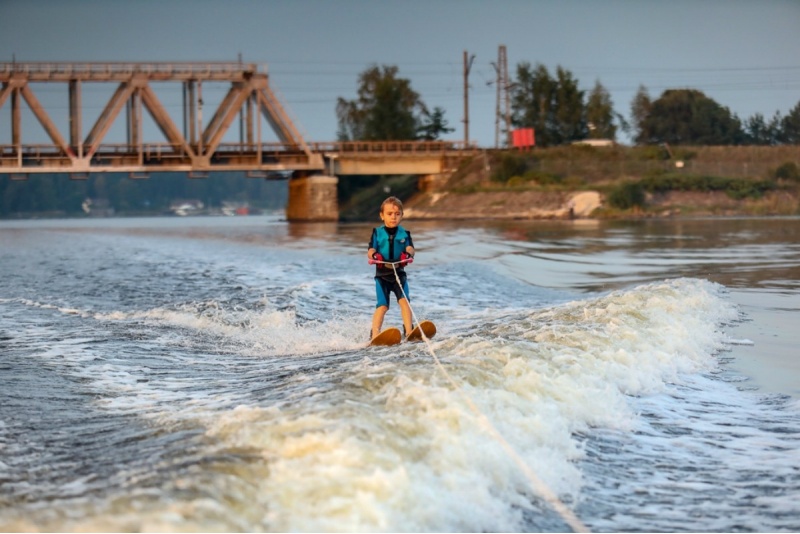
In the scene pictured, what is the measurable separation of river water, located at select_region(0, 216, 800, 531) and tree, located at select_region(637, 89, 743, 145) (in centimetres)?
10371

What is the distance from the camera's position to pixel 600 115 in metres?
106

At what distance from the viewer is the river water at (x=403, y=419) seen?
5266 millimetres

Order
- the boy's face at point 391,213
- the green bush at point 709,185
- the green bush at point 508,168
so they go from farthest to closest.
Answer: the green bush at point 508,168, the green bush at point 709,185, the boy's face at point 391,213

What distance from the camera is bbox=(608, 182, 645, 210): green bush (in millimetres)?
74250

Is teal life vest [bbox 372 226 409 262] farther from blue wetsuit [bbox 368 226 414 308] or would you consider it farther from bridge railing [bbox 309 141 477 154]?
bridge railing [bbox 309 141 477 154]

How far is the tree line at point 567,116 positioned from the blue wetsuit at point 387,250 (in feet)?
304

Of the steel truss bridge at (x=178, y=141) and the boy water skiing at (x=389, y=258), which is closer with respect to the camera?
the boy water skiing at (x=389, y=258)

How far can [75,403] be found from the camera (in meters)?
8.25

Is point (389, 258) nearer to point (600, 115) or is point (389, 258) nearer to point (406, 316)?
point (406, 316)

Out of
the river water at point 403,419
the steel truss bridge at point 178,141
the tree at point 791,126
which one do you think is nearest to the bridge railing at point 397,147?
the steel truss bridge at point 178,141

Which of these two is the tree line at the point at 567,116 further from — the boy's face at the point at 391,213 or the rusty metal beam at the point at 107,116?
the boy's face at the point at 391,213

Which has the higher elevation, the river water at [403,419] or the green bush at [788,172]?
the green bush at [788,172]

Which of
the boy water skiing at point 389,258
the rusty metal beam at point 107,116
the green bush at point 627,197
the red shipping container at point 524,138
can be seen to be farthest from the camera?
the red shipping container at point 524,138

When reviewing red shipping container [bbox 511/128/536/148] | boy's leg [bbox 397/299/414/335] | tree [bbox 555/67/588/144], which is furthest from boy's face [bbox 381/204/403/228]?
tree [bbox 555/67/588/144]
